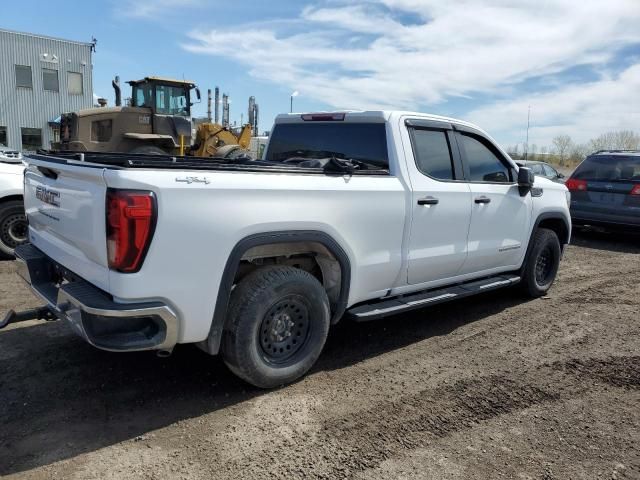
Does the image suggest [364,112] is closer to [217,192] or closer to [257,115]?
[217,192]

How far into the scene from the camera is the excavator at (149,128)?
583 inches

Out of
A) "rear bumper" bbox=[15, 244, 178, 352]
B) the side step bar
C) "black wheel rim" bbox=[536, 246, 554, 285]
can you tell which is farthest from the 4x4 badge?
"black wheel rim" bbox=[536, 246, 554, 285]

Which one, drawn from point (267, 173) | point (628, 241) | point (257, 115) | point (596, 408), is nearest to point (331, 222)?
point (267, 173)

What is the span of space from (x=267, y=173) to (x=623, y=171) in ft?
28.4

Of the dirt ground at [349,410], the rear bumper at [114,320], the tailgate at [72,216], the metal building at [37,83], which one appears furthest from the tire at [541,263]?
the metal building at [37,83]

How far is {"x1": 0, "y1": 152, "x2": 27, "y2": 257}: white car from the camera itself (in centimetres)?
656

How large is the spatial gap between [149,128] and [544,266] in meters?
12.3

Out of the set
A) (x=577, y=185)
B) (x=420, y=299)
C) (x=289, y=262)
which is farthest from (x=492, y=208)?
(x=577, y=185)

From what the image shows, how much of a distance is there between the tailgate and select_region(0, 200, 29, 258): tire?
123 inches

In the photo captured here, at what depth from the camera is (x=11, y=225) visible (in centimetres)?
676

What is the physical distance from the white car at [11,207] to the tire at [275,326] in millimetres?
4619

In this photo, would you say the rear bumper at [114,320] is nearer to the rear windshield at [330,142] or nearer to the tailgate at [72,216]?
the tailgate at [72,216]

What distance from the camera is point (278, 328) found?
3627 mm

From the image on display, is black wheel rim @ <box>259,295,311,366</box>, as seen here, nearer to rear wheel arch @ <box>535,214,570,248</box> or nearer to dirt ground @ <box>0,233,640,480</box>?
dirt ground @ <box>0,233,640,480</box>
